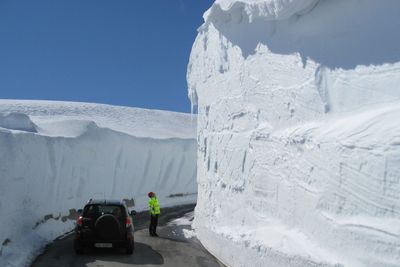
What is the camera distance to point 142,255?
11.4 metres

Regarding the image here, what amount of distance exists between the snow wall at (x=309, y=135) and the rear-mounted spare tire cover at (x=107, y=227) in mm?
2507

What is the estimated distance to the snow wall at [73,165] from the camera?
1142 cm

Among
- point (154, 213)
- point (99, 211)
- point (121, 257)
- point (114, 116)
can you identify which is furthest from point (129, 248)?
point (114, 116)

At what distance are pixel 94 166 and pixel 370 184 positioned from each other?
14890 millimetres

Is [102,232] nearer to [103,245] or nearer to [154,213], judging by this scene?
[103,245]

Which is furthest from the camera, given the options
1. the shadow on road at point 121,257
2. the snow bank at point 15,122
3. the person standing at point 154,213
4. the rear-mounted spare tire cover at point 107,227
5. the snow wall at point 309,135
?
the snow bank at point 15,122

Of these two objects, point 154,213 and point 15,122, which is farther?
point 15,122

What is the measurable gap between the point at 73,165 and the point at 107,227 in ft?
24.2

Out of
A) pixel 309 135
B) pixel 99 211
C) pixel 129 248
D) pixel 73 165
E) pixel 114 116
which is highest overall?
pixel 309 135

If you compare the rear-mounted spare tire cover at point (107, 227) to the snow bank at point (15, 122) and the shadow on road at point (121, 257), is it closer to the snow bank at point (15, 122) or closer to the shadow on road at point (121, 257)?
the shadow on road at point (121, 257)

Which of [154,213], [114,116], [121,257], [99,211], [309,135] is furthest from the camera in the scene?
[114,116]

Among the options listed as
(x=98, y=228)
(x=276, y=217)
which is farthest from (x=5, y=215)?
Result: (x=276, y=217)

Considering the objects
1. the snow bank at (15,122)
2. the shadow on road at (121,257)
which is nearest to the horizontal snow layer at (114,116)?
the snow bank at (15,122)

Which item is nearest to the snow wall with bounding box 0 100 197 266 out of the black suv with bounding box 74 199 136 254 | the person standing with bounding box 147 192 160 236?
the black suv with bounding box 74 199 136 254
